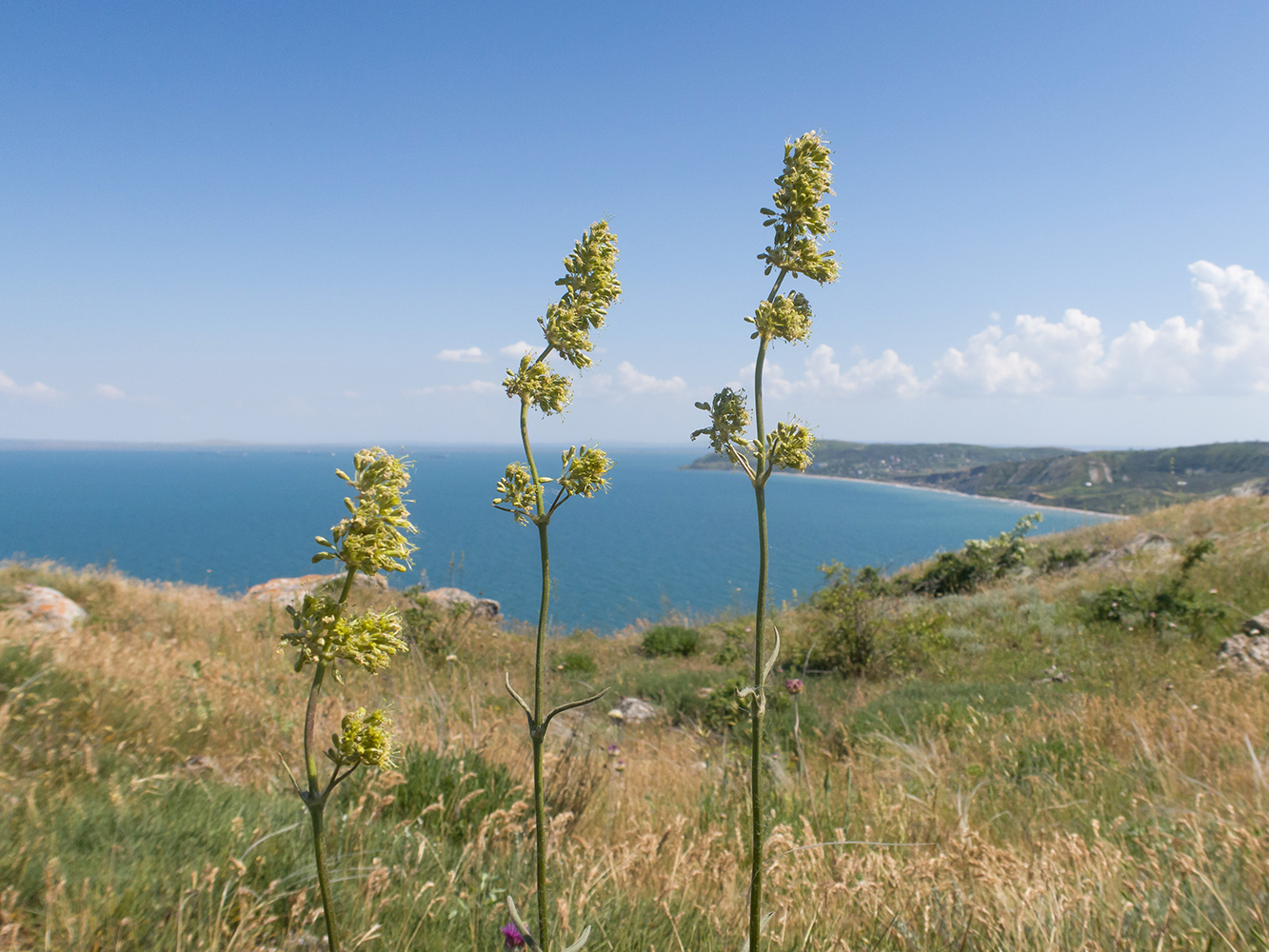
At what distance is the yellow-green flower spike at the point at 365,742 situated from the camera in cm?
120

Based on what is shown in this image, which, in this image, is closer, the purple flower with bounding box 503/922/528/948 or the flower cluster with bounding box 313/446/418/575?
the flower cluster with bounding box 313/446/418/575

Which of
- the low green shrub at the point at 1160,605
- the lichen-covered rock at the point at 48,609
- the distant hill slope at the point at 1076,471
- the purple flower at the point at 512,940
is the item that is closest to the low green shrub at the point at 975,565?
the low green shrub at the point at 1160,605

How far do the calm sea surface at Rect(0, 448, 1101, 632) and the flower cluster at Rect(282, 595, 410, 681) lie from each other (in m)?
10.4

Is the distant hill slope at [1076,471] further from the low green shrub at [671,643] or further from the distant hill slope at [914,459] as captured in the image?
the low green shrub at [671,643]

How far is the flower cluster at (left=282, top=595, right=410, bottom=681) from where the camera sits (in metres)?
1.13

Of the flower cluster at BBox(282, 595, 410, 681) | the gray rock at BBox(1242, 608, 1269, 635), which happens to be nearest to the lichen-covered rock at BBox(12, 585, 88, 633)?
the flower cluster at BBox(282, 595, 410, 681)

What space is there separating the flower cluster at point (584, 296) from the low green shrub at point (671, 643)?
14436 mm

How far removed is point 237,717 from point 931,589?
18.3 metres

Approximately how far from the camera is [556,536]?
243 ft

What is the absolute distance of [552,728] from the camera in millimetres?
7312

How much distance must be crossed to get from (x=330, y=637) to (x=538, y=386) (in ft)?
2.82

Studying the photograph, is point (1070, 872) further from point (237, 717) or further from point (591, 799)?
point (237, 717)

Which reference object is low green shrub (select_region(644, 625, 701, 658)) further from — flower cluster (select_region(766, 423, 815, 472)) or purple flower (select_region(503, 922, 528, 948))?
flower cluster (select_region(766, 423, 815, 472))

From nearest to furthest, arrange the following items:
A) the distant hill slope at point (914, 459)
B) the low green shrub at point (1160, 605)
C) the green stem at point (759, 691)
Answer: the green stem at point (759, 691)
the low green shrub at point (1160, 605)
the distant hill slope at point (914, 459)
